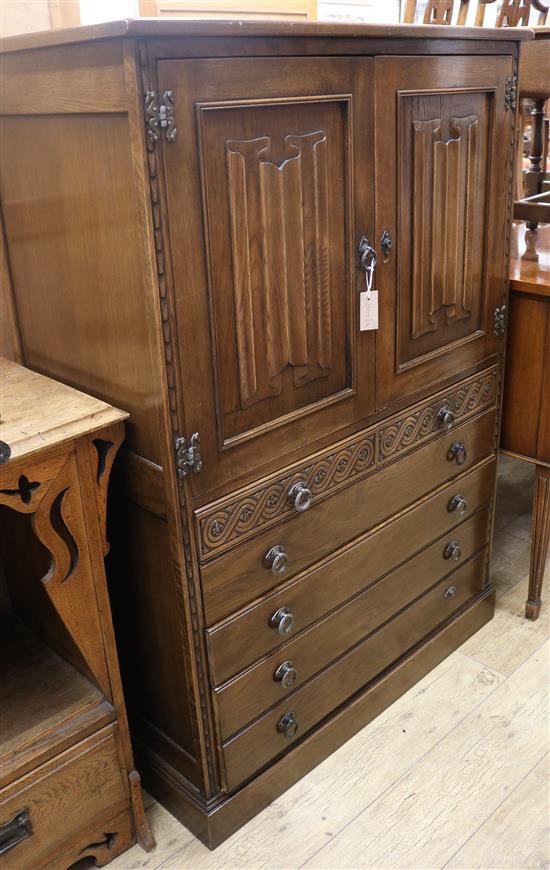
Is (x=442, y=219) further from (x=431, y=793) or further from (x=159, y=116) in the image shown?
(x=431, y=793)

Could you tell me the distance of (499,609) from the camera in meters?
2.30

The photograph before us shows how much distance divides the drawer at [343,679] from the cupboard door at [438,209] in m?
0.57

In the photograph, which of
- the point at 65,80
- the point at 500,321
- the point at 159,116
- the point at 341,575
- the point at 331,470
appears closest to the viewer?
the point at 159,116

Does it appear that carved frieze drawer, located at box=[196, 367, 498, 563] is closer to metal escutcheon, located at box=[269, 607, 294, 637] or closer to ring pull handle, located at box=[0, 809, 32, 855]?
metal escutcheon, located at box=[269, 607, 294, 637]

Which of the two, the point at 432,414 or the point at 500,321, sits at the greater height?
the point at 500,321

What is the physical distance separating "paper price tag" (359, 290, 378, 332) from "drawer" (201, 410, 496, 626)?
330 mm

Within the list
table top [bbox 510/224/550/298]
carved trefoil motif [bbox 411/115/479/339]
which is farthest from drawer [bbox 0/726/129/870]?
table top [bbox 510/224/550/298]

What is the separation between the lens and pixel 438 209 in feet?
5.33

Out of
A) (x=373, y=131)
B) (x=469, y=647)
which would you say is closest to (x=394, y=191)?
(x=373, y=131)

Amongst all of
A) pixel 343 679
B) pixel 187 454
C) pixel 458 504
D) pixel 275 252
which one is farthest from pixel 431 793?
pixel 275 252

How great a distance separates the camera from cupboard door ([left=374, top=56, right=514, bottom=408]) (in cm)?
149

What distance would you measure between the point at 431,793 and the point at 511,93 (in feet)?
4.84

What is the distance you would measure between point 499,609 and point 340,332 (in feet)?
3.79

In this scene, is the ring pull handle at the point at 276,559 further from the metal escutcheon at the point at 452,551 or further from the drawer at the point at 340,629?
the metal escutcheon at the point at 452,551
